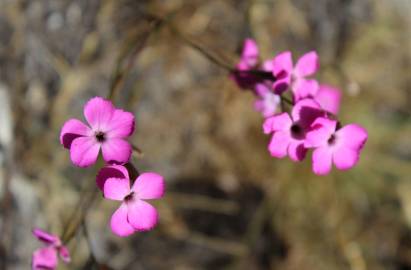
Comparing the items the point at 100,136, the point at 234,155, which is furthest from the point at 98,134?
the point at 234,155

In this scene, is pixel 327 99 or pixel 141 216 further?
pixel 327 99

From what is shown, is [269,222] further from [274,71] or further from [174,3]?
[274,71]

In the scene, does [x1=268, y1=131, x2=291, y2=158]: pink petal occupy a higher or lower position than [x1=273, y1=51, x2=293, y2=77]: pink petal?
lower

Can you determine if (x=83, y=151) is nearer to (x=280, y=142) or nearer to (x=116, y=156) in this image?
(x=116, y=156)

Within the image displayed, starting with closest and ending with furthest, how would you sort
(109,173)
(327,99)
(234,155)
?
(109,173), (327,99), (234,155)

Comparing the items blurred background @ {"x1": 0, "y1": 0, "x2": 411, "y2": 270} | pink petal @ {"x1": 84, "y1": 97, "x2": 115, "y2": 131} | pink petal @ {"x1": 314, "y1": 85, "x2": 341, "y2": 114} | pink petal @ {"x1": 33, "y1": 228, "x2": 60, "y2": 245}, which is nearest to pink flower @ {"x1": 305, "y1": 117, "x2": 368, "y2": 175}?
pink petal @ {"x1": 314, "y1": 85, "x2": 341, "y2": 114}

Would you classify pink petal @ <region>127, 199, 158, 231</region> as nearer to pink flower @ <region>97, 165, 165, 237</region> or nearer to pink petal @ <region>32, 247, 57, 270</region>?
pink flower @ <region>97, 165, 165, 237</region>


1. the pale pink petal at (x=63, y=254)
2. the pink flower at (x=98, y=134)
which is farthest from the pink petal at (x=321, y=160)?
the pale pink petal at (x=63, y=254)
